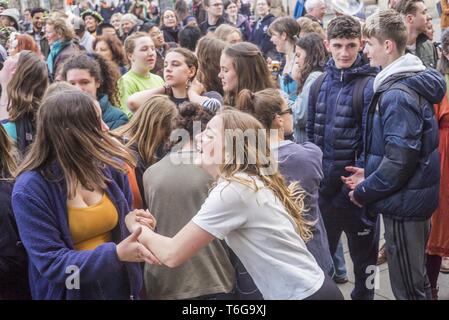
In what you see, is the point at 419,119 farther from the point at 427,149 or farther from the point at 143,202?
the point at 143,202

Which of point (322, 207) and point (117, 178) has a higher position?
point (117, 178)

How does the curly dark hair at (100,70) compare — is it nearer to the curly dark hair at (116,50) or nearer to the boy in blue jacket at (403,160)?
the curly dark hair at (116,50)

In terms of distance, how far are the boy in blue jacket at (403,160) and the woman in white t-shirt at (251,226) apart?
1.01 m

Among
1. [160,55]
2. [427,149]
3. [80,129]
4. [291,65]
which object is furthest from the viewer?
[160,55]

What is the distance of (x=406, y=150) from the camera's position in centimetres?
312

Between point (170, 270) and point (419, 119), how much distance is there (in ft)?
5.32

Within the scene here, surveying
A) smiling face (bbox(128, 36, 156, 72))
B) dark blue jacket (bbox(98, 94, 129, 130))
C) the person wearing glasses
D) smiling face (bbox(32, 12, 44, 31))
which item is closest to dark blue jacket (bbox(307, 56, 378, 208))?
dark blue jacket (bbox(98, 94, 129, 130))

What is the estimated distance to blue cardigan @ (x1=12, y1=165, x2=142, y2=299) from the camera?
2.25 m

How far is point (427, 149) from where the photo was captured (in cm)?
321

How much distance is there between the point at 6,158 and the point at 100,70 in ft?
5.84

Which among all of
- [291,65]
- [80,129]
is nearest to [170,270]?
[80,129]

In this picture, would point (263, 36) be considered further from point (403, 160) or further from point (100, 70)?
point (403, 160)

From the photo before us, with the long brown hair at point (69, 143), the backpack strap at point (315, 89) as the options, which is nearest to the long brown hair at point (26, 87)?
the long brown hair at point (69, 143)

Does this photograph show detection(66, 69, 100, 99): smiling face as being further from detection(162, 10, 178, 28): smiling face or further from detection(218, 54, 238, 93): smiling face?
detection(162, 10, 178, 28): smiling face
